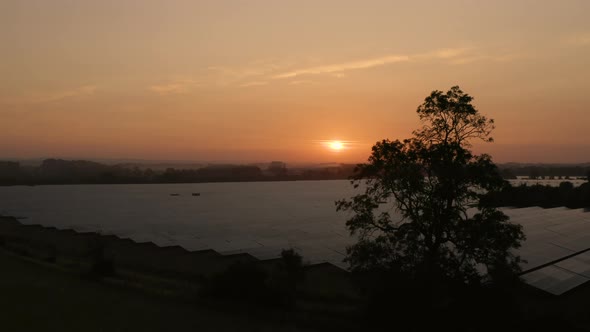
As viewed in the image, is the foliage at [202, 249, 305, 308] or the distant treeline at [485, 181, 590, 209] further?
the distant treeline at [485, 181, 590, 209]

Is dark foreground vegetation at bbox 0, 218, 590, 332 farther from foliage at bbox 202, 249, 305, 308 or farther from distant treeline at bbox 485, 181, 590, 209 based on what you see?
distant treeline at bbox 485, 181, 590, 209

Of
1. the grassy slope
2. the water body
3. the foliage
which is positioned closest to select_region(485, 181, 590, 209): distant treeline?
the water body

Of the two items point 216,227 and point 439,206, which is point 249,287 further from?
point 216,227

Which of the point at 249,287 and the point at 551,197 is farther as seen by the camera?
the point at 551,197

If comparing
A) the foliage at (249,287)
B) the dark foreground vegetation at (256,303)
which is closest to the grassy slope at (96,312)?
the dark foreground vegetation at (256,303)

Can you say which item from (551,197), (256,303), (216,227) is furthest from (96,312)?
(551,197)

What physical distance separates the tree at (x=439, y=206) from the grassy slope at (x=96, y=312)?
6.67 metres

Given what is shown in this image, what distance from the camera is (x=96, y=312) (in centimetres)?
2056

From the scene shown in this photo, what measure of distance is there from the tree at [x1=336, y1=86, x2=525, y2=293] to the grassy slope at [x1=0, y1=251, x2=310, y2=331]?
6.67m

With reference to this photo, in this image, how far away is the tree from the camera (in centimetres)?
1902

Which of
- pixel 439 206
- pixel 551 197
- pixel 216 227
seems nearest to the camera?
pixel 439 206

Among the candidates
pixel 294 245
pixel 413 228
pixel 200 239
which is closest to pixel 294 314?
pixel 413 228

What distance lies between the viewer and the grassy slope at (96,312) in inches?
739

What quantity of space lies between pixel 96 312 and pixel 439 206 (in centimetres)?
1846
